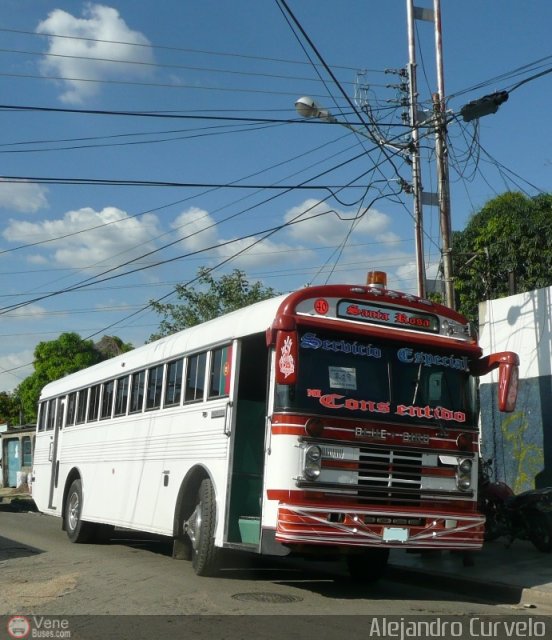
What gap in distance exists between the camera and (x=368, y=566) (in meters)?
10.5

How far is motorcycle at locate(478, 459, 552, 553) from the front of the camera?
1155 centimetres

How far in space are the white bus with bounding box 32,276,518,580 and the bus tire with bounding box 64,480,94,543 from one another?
11.7 feet

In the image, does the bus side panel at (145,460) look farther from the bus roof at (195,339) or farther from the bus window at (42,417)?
the bus window at (42,417)

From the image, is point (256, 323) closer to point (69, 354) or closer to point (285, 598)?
point (285, 598)

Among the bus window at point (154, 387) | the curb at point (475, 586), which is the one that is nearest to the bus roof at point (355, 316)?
the bus window at point (154, 387)

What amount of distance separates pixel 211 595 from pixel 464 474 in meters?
2.99

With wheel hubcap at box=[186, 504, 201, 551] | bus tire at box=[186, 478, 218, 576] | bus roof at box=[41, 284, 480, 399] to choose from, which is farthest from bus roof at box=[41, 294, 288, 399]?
wheel hubcap at box=[186, 504, 201, 551]

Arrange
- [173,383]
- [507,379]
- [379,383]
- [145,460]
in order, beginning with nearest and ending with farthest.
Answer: [379,383], [507,379], [173,383], [145,460]

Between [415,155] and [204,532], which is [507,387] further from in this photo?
[415,155]

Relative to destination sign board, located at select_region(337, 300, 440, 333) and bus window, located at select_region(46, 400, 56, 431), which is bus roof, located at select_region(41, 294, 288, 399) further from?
bus window, located at select_region(46, 400, 56, 431)

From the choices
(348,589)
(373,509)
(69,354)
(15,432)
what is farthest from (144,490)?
(69,354)

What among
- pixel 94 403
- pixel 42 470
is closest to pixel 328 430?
pixel 94 403

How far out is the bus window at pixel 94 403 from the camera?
1484cm

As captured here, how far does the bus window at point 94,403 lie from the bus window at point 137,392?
72.1 inches
